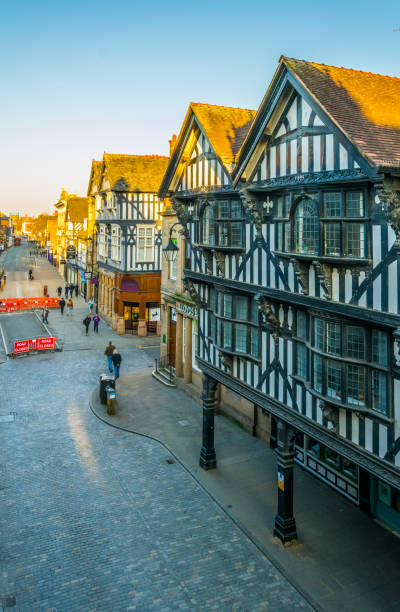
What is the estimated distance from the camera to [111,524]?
38.7 ft

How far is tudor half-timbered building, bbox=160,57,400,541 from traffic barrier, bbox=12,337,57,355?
1800cm

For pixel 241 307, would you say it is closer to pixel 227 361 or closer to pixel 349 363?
pixel 227 361

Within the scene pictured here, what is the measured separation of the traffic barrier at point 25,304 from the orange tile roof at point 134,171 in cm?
1473

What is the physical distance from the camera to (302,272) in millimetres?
9938

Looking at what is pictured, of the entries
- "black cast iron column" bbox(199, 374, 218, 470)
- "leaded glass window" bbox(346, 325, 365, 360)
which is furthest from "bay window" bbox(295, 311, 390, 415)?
"black cast iron column" bbox(199, 374, 218, 470)

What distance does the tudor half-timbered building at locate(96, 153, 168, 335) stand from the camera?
109 ft

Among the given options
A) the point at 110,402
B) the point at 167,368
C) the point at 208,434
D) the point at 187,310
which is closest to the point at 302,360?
the point at 208,434

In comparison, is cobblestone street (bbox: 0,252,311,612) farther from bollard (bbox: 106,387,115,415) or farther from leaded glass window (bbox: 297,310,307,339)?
leaded glass window (bbox: 297,310,307,339)

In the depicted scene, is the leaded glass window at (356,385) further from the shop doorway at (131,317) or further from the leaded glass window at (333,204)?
the shop doorway at (131,317)

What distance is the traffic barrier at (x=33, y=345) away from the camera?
92.7 feet

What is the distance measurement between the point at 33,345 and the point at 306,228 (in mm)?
22628

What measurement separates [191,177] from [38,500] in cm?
1015

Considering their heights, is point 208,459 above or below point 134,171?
below

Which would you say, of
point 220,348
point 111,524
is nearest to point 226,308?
point 220,348
